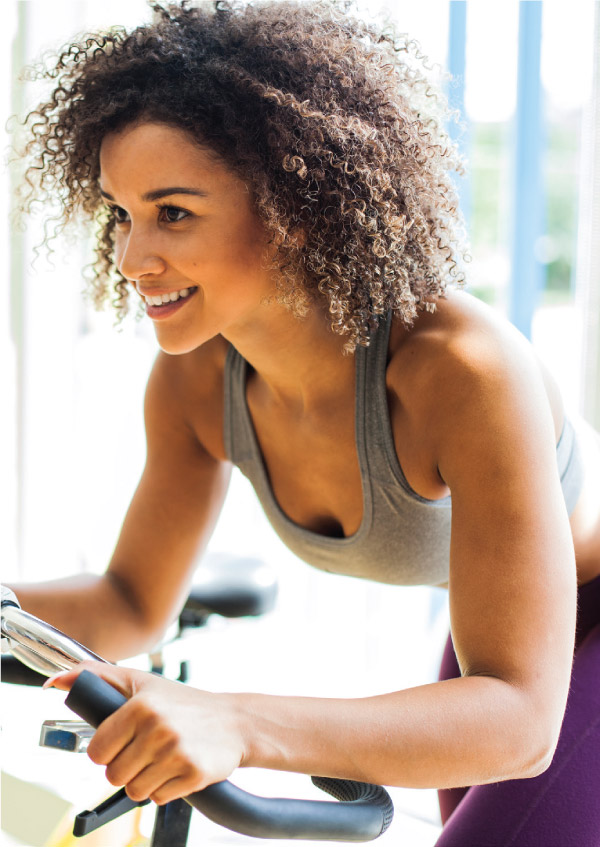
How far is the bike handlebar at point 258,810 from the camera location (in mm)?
544

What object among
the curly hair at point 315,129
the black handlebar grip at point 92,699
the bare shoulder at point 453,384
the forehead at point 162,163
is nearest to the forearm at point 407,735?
the black handlebar grip at point 92,699

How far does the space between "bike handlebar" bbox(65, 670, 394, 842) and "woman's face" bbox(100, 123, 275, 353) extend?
48 cm

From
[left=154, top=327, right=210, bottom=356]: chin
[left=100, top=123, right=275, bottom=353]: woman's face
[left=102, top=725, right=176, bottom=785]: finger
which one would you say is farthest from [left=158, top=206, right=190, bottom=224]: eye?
[left=102, top=725, right=176, bottom=785]: finger

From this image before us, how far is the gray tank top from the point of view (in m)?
1.01

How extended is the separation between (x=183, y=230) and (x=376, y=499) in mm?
369

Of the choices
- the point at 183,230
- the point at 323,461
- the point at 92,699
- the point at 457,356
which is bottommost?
the point at 92,699

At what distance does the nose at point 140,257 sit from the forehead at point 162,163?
0.05 m

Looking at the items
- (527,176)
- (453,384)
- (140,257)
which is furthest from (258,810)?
(527,176)

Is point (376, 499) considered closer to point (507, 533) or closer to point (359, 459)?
point (359, 459)

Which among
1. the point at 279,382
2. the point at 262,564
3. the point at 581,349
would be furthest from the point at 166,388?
the point at 581,349

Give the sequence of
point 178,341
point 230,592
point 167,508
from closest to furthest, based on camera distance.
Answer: point 178,341, point 167,508, point 230,592

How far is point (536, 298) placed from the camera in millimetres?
2076

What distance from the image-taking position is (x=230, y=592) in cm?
134

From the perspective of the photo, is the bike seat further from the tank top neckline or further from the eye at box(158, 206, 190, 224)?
the eye at box(158, 206, 190, 224)
